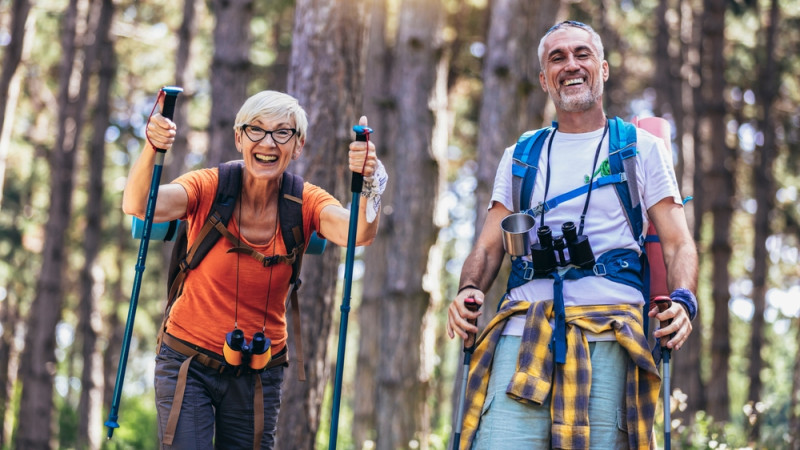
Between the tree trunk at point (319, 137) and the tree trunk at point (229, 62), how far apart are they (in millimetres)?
3281

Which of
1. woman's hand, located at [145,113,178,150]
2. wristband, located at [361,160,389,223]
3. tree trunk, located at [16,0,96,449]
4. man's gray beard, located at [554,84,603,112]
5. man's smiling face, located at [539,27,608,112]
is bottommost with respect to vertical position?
tree trunk, located at [16,0,96,449]

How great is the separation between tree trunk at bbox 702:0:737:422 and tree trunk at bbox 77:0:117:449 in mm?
8608

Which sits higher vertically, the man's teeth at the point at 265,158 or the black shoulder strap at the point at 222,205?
the man's teeth at the point at 265,158

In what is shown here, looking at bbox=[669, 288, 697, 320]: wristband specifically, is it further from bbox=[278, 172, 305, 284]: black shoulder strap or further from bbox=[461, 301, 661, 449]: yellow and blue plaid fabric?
bbox=[278, 172, 305, 284]: black shoulder strap

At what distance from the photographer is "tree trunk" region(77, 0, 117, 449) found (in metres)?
14.3

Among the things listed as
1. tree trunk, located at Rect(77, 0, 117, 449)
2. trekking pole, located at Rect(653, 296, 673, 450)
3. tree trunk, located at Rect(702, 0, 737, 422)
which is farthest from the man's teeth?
tree trunk, located at Rect(702, 0, 737, 422)

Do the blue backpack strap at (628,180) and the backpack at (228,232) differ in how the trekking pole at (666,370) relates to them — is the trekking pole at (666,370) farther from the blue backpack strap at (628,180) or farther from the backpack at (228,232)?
the backpack at (228,232)

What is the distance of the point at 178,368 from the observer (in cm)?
443

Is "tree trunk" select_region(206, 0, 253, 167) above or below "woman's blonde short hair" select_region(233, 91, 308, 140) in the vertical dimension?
above

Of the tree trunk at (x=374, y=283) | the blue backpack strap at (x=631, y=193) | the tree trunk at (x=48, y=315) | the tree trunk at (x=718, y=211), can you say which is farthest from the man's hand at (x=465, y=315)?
the tree trunk at (x=718, y=211)

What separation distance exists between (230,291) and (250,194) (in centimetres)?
45

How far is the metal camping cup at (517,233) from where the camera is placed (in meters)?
4.25

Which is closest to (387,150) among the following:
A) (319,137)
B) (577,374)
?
(319,137)

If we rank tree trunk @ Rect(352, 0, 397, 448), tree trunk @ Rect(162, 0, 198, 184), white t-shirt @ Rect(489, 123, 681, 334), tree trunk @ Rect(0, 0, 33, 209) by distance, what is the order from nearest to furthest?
1. white t-shirt @ Rect(489, 123, 681, 334)
2. tree trunk @ Rect(0, 0, 33, 209)
3. tree trunk @ Rect(162, 0, 198, 184)
4. tree trunk @ Rect(352, 0, 397, 448)
